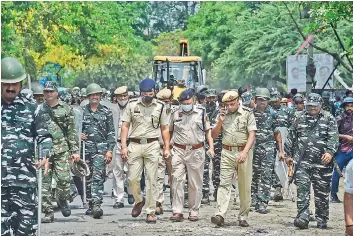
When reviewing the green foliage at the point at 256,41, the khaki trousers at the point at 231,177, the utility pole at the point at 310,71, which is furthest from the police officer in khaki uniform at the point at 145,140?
the green foliage at the point at 256,41

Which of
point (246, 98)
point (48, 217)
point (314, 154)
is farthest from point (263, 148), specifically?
point (48, 217)

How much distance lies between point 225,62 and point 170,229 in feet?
151

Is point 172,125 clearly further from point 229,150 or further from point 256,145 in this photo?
point 256,145

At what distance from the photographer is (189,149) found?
15008 mm

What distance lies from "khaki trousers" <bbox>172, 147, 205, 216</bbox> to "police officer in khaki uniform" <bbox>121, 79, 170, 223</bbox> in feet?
1.60

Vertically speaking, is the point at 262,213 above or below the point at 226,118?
below

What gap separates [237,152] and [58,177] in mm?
2531

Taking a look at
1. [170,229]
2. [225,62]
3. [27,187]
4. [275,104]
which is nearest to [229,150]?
[170,229]

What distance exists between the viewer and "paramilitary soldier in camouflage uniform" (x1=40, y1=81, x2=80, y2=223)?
551 inches

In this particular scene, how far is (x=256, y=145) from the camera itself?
1681 centimetres

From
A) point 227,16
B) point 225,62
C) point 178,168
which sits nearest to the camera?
point 178,168

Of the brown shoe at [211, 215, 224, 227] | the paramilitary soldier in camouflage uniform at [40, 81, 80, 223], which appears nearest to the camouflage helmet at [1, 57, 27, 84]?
the paramilitary soldier in camouflage uniform at [40, 81, 80, 223]

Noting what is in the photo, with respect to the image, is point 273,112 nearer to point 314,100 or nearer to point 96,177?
point 314,100

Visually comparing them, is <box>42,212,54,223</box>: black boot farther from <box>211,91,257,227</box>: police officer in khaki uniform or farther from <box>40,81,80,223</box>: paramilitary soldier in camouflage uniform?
<box>211,91,257,227</box>: police officer in khaki uniform
